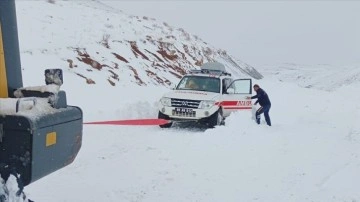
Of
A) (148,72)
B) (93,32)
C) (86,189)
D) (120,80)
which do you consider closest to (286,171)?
(86,189)

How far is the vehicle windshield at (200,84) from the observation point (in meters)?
14.9

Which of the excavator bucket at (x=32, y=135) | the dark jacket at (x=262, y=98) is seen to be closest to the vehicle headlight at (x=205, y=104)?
the dark jacket at (x=262, y=98)

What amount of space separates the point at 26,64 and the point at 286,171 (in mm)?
10224

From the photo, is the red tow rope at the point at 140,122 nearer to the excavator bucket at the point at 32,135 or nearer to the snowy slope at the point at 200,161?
the snowy slope at the point at 200,161

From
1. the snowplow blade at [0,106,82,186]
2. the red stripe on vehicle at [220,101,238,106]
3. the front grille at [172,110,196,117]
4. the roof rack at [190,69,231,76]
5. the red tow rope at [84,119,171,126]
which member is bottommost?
the red tow rope at [84,119,171,126]

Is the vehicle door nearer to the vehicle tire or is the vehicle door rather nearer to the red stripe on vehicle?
the red stripe on vehicle

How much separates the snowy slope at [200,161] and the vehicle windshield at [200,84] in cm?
107

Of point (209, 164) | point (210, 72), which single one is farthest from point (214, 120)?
point (209, 164)

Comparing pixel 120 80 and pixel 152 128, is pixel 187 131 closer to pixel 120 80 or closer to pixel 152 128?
pixel 152 128

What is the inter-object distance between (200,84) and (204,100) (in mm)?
1426

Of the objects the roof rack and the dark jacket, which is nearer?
the dark jacket

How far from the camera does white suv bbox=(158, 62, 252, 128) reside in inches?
539

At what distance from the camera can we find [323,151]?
10508 millimetres

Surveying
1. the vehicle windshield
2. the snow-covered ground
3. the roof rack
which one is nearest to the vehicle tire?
the snow-covered ground
